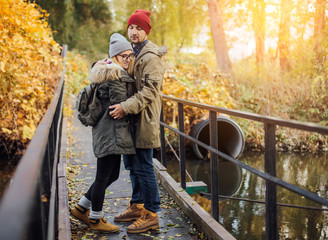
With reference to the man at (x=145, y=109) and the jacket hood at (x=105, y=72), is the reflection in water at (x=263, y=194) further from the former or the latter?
the jacket hood at (x=105, y=72)

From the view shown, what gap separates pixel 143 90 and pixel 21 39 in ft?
14.9

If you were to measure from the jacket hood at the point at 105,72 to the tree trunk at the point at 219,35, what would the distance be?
13.6 m

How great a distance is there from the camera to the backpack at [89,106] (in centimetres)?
328

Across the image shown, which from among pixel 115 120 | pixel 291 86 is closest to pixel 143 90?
pixel 115 120

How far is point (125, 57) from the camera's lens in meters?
3.33

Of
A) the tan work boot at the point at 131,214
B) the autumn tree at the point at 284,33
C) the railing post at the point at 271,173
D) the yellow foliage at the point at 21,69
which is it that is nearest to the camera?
the railing post at the point at 271,173

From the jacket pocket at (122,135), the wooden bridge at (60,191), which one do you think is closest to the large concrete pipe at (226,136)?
the wooden bridge at (60,191)

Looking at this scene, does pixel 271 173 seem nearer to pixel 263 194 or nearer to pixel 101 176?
pixel 101 176

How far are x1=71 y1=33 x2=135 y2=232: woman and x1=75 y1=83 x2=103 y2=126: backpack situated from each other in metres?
0.04

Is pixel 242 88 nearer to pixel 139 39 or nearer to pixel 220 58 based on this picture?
pixel 220 58

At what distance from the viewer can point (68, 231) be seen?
324 cm

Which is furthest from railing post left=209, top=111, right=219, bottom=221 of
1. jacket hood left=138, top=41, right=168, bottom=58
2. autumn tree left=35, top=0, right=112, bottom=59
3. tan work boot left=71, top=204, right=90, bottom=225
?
autumn tree left=35, top=0, right=112, bottom=59

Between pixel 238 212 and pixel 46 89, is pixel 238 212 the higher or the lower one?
the lower one

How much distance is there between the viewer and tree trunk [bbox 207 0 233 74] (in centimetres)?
1667
